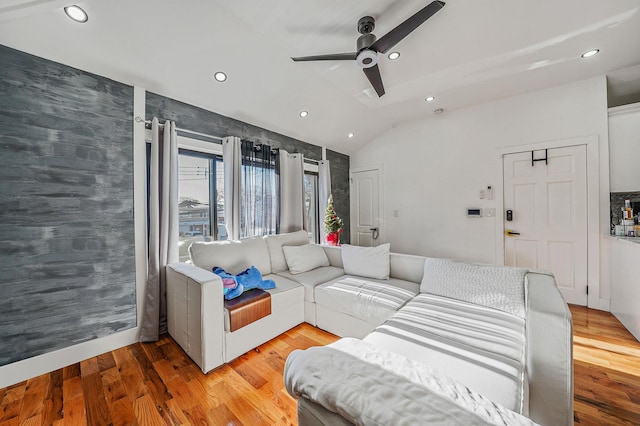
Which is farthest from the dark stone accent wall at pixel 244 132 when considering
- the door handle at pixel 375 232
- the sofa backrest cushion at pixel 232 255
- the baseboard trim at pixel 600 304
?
the baseboard trim at pixel 600 304

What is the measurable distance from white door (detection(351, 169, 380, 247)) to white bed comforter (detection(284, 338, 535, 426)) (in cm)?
379

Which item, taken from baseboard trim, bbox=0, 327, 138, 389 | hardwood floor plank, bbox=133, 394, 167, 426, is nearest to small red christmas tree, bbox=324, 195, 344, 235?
baseboard trim, bbox=0, 327, 138, 389

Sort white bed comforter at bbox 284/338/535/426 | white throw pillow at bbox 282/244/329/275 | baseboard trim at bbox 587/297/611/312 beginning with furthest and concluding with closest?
white throw pillow at bbox 282/244/329/275
baseboard trim at bbox 587/297/611/312
white bed comforter at bbox 284/338/535/426

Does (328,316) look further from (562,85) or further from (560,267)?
(562,85)

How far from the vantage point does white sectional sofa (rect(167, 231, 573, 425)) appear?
109 centimetres

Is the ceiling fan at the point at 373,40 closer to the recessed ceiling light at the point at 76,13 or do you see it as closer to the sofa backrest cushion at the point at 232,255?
the recessed ceiling light at the point at 76,13

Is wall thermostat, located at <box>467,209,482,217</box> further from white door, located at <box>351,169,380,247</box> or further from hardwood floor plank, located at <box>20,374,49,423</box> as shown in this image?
hardwood floor plank, located at <box>20,374,49,423</box>

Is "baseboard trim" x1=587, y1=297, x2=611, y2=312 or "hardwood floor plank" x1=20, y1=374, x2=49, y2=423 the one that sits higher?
"baseboard trim" x1=587, y1=297, x2=611, y2=312

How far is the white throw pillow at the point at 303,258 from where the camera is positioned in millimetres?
2808

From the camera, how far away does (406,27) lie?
1.59 metres

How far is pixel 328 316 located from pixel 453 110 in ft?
11.6

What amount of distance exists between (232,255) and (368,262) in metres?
1.46

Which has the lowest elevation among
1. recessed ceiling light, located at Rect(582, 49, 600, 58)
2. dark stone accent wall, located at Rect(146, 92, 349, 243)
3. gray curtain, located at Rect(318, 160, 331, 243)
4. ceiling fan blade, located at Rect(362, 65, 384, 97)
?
gray curtain, located at Rect(318, 160, 331, 243)

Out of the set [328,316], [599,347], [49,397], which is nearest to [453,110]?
[599,347]
